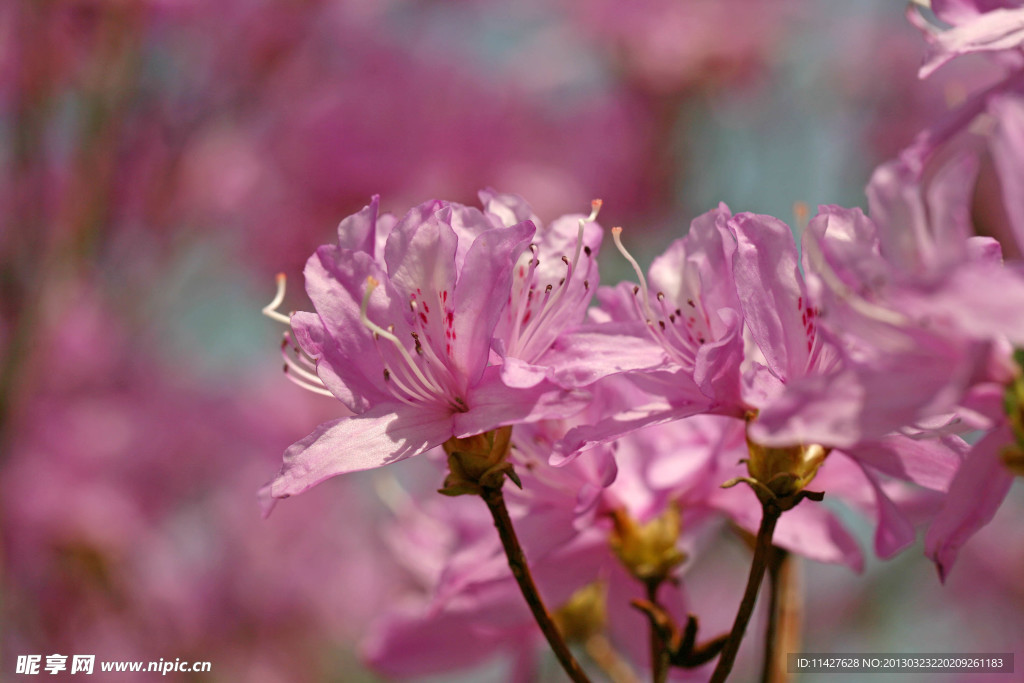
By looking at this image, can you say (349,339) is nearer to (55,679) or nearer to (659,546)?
(659,546)

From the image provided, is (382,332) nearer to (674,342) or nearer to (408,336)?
(408,336)

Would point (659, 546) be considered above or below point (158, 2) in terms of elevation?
below

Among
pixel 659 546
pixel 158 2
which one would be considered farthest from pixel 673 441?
pixel 158 2

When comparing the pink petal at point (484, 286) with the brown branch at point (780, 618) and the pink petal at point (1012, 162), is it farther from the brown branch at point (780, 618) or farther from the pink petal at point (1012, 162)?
the brown branch at point (780, 618)

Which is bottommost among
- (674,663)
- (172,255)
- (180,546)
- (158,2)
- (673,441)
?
(674,663)

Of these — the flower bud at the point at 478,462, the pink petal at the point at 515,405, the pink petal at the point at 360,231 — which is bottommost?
the flower bud at the point at 478,462

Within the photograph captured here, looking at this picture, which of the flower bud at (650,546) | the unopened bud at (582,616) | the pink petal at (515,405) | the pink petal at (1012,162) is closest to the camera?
the pink petal at (1012,162)

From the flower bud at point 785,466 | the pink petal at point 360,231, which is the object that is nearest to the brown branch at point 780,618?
the flower bud at point 785,466

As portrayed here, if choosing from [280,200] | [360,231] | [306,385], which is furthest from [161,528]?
[360,231]

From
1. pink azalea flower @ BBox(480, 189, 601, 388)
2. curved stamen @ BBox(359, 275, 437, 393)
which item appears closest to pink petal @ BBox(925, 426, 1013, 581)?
pink azalea flower @ BBox(480, 189, 601, 388)
